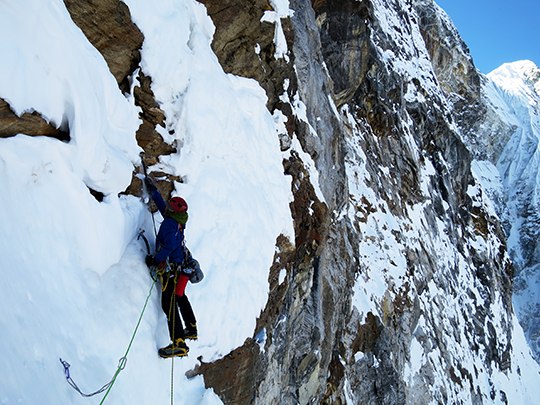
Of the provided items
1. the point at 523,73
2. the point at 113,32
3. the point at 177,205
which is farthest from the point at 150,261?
the point at 523,73

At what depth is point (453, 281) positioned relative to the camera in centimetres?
1948

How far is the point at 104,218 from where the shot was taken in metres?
3.66

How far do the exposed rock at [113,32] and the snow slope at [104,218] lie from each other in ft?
0.56

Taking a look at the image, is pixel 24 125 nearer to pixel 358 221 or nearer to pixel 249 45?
pixel 249 45

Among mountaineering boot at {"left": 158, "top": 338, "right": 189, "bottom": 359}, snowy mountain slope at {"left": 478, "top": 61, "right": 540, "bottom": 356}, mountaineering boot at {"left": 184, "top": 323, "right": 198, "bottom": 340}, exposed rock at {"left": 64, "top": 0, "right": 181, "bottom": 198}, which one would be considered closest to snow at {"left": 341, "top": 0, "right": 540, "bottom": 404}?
mountaineering boot at {"left": 184, "top": 323, "right": 198, "bottom": 340}

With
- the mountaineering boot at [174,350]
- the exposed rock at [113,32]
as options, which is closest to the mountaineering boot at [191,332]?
the mountaineering boot at [174,350]

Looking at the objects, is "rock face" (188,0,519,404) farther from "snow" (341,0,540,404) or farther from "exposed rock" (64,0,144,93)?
"exposed rock" (64,0,144,93)

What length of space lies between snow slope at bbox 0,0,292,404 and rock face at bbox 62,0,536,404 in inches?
18.5

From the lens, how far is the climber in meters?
3.88

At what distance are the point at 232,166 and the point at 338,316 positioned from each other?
544cm

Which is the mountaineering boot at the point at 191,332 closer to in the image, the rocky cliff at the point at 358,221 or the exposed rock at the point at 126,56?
the rocky cliff at the point at 358,221

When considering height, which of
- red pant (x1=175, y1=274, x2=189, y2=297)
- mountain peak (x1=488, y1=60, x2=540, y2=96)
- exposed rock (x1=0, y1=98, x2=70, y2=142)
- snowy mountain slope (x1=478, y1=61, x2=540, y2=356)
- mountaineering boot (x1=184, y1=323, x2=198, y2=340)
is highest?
mountain peak (x1=488, y1=60, x2=540, y2=96)

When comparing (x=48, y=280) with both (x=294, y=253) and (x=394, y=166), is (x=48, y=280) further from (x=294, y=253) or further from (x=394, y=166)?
(x=394, y=166)

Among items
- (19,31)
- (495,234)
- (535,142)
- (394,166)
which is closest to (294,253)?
(19,31)
